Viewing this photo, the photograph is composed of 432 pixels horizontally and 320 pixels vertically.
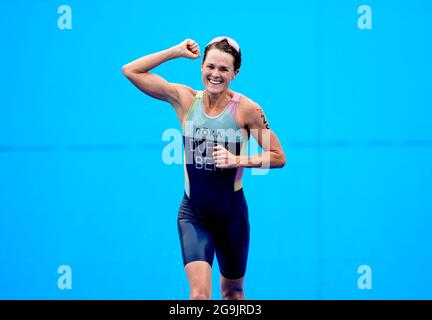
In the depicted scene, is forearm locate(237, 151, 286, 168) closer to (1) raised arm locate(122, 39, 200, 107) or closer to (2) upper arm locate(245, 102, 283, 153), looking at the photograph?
(2) upper arm locate(245, 102, 283, 153)

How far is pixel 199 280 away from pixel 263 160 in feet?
2.46

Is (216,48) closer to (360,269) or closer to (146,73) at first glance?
(146,73)

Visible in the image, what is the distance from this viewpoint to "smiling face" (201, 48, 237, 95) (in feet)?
14.3

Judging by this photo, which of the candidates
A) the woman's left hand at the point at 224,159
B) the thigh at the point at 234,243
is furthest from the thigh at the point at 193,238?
the woman's left hand at the point at 224,159

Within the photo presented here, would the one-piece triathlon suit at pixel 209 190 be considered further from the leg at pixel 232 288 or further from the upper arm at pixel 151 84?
the leg at pixel 232 288

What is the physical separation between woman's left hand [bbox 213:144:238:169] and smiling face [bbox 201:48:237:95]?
0.37 m

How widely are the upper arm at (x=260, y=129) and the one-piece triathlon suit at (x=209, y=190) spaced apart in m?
0.08

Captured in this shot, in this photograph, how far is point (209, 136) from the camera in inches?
175

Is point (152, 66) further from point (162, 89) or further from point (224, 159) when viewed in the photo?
Answer: point (224, 159)

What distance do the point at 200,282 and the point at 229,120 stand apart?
919 millimetres

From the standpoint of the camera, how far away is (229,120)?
14.6 feet

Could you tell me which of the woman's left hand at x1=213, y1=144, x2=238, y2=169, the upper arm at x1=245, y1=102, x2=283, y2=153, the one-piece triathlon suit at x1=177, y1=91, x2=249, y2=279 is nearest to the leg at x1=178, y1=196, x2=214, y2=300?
the one-piece triathlon suit at x1=177, y1=91, x2=249, y2=279

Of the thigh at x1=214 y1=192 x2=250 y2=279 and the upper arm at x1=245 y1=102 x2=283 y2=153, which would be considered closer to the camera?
the upper arm at x1=245 y1=102 x2=283 y2=153
